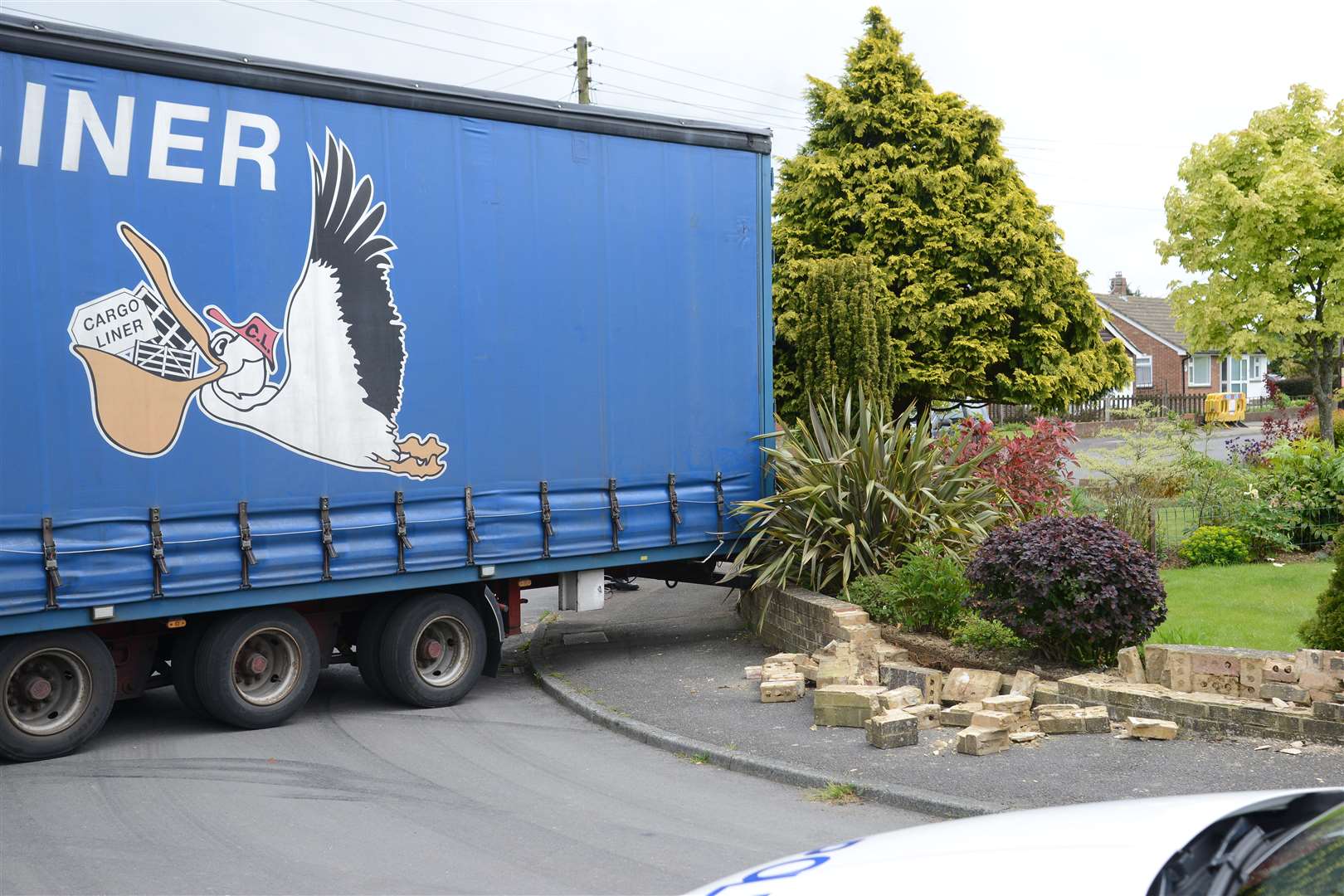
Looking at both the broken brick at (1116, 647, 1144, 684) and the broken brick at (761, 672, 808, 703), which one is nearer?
the broken brick at (1116, 647, 1144, 684)

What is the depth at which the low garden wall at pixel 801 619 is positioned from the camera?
398 inches

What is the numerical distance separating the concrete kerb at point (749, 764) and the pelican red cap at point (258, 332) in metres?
3.52

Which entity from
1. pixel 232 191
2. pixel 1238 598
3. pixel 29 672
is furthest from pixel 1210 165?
pixel 29 672

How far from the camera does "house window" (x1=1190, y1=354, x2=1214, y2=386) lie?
2474 inches

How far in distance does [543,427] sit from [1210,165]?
21.2m

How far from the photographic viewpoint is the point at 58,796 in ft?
23.8

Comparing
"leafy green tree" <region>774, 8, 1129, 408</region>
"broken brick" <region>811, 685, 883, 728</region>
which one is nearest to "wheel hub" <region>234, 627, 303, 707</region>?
"broken brick" <region>811, 685, 883, 728</region>

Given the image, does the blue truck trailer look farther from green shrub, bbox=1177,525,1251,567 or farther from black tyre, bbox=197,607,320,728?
green shrub, bbox=1177,525,1251,567

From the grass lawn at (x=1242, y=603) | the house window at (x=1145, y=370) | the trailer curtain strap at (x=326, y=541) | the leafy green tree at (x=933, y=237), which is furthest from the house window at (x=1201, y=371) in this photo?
the trailer curtain strap at (x=326, y=541)

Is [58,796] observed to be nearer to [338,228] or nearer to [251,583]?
[251,583]

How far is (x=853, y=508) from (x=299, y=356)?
511cm

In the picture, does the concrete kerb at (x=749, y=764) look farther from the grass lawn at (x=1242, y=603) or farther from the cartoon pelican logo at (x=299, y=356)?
the grass lawn at (x=1242, y=603)

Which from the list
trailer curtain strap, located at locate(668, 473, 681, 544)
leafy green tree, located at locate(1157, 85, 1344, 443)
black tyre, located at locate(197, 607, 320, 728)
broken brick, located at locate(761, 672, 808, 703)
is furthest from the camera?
leafy green tree, located at locate(1157, 85, 1344, 443)

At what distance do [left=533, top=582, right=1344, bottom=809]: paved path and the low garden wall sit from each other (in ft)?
0.97
